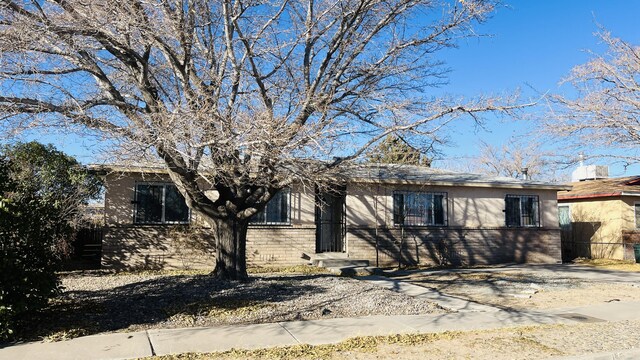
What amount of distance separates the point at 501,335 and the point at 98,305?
6.53 meters

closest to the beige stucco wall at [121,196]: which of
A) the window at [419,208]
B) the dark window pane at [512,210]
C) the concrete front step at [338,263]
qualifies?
the concrete front step at [338,263]

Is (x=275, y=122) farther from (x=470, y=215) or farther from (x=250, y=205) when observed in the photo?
(x=470, y=215)

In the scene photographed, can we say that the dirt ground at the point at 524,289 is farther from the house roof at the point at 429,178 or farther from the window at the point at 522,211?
the window at the point at 522,211

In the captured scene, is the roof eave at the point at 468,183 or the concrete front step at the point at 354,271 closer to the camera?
the concrete front step at the point at 354,271

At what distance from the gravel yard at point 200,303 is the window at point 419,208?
19.4 ft

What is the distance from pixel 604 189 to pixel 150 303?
19.4 metres

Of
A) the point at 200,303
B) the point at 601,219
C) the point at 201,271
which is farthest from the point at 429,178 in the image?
the point at 200,303

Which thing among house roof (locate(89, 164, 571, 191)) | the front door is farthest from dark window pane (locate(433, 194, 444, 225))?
the front door

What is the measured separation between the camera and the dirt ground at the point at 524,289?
33.6ft

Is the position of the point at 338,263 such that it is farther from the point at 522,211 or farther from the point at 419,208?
the point at 522,211

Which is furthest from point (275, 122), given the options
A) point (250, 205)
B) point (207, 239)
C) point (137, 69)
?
point (207, 239)

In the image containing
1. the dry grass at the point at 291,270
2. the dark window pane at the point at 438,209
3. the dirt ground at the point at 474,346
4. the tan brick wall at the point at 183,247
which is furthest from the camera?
the dark window pane at the point at 438,209

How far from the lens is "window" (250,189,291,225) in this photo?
15.5m

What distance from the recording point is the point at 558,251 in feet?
62.4
